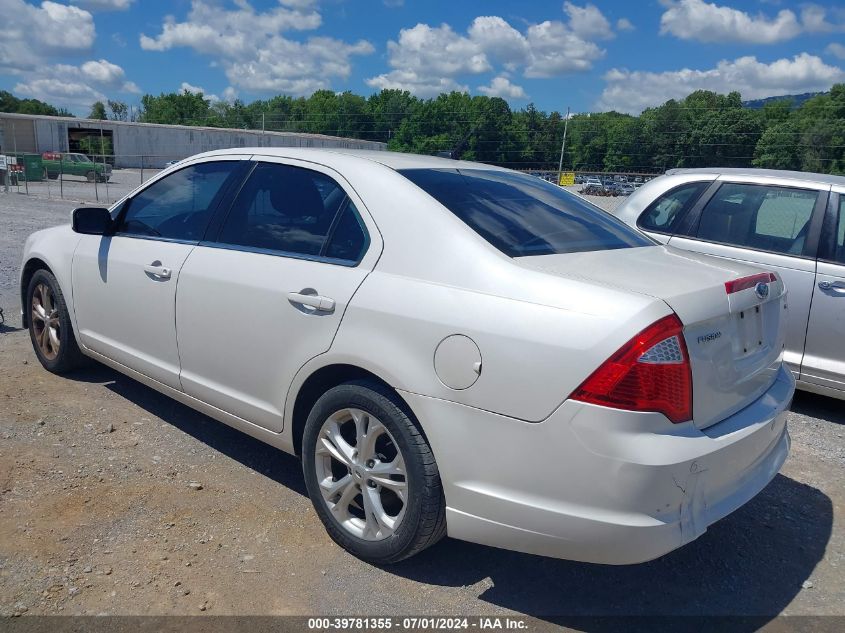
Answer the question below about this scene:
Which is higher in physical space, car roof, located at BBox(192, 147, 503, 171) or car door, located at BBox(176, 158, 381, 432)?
car roof, located at BBox(192, 147, 503, 171)

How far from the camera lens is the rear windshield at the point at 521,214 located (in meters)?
2.90

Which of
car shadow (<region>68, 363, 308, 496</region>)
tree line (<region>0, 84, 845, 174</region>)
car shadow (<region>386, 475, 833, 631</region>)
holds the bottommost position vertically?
car shadow (<region>386, 475, 833, 631</region>)

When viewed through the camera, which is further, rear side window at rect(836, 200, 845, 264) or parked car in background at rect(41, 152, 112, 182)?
parked car in background at rect(41, 152, 112, 182)

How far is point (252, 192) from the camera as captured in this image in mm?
3623

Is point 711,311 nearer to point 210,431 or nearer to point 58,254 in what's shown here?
point 210,431

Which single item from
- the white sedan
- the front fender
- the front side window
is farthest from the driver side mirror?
the front side window

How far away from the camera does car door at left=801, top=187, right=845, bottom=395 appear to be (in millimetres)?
4727

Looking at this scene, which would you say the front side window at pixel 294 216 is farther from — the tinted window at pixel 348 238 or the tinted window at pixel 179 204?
the tinted window at pixel 179 204

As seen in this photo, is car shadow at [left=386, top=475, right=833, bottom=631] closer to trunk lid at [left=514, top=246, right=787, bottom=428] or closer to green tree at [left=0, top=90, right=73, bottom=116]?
trunk lid at [left=514, top=246, right=787, bottom=428]

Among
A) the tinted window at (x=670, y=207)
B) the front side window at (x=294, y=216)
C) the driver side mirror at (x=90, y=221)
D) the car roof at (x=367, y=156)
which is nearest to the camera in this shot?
the front side window at (x=294, y=216)

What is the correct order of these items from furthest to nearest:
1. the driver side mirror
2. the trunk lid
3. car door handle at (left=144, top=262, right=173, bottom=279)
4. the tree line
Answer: the tree line → the driver side mirror → car door handle at (left=144, top=262, right=173, bottom=279) → the trunk lid

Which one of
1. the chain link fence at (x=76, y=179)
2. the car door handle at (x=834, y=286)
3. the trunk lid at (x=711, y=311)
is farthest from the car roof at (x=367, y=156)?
the chain link fence at (x=76, y=179)

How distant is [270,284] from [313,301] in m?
0.33

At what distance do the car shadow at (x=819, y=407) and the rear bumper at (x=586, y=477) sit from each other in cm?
294
